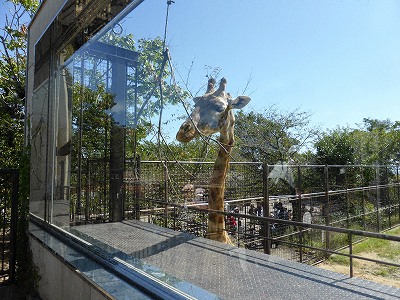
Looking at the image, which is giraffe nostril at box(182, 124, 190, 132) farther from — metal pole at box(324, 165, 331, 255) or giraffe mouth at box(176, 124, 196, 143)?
metal pole at box(324, 165, 331, 255)

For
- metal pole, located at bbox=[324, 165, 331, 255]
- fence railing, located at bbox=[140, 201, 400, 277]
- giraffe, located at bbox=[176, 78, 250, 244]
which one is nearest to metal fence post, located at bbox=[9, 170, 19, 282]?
fence railing, located at bbox=[140, 201, 400, 277]

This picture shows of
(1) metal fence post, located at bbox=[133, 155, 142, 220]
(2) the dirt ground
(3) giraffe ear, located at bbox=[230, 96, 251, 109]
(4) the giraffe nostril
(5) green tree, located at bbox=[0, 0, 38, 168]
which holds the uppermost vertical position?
(5) green tree, located at bbox=[0, 0, 38, 168]

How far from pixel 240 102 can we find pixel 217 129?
0.21 metres

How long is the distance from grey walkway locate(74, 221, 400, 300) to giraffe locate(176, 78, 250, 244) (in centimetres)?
16

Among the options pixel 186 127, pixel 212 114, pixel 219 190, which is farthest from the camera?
pixel 219 190

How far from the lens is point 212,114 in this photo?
1619mm

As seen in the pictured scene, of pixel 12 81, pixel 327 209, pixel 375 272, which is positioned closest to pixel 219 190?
pixel 327 209

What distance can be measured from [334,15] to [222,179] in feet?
3.30

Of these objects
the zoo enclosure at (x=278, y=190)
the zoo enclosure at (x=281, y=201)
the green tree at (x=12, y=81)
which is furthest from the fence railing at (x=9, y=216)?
the zoo enclosure at (x=281, y=201)

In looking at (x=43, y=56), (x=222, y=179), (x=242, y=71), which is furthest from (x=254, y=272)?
(x=43, y=56)

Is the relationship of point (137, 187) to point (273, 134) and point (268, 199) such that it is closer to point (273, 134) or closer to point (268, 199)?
point (268, 199)

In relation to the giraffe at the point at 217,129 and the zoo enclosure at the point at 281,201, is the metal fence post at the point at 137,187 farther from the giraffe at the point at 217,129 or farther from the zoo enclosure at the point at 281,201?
the giraffe at the point at 217,129

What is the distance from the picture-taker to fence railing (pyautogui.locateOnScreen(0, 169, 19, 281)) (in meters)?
4.59

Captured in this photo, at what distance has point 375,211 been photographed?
0.93 meters
